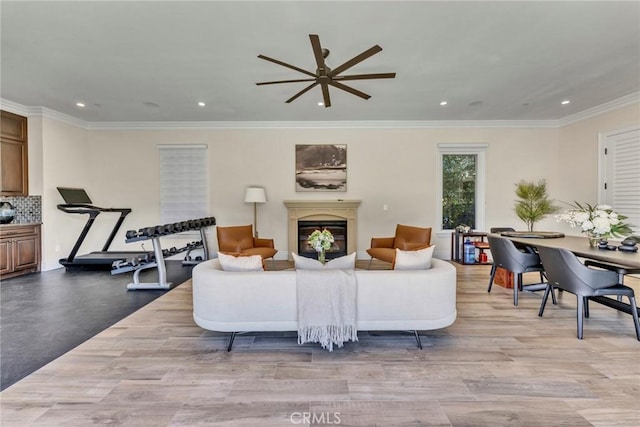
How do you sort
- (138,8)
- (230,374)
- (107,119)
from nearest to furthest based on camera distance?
(230,374)
(138,8)
(107,119)

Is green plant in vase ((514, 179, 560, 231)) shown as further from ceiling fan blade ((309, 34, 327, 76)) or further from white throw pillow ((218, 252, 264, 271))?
white throw pillow ((218, 252, 264, 271))

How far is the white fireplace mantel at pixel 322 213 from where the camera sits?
6273 mm

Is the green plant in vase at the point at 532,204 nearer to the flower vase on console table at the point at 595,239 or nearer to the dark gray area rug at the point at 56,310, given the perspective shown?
the flower vase on console table at the point at 595,239

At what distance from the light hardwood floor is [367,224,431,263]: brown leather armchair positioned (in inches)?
78.6

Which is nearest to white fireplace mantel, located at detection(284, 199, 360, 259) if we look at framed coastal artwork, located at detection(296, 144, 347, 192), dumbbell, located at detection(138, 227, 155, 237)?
framed coastal artwork, located at detection(296, 144, 347, 192)

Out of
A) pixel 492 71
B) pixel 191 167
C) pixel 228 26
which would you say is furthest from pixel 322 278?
pixel 191 167

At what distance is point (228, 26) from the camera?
9.50 feet

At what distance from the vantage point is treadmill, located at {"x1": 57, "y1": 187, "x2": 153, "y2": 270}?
5.52 m

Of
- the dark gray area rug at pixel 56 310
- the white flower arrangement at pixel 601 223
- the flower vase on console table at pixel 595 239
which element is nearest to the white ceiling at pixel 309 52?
the white flower arrangement at pixel 601 223

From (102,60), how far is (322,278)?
12.4 ft

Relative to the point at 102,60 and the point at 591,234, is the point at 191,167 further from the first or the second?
the point at 591,234

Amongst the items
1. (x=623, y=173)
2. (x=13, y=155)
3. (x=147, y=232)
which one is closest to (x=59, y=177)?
(x=13, y=155)

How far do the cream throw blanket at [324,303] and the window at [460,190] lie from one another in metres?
4.82

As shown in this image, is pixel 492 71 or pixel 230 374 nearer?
pixel 230 374
